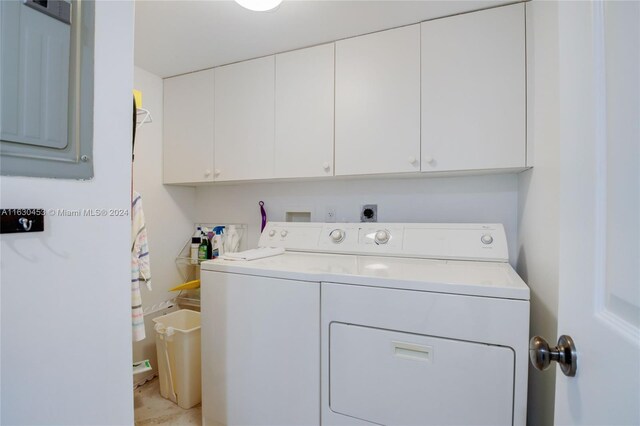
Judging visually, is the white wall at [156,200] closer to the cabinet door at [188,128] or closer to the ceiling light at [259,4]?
the cabinet door at [188,128]

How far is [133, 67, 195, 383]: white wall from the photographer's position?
212 cm

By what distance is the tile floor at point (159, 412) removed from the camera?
1.75m

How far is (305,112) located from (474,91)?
3.06ft

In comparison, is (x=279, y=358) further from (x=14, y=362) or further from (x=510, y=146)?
(x=510, y=146)

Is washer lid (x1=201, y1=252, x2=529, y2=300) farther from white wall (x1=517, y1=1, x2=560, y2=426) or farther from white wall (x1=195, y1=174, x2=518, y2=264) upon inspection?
white wall (x1=195, y1=174, x2=518, y2=264)

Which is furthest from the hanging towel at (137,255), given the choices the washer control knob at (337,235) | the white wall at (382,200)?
the white wall at (382,200)

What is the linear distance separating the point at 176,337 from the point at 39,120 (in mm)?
1551

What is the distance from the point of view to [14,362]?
2.18 ft

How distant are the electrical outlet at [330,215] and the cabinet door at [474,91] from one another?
72cm

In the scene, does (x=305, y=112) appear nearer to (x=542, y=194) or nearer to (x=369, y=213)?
(x=369, y=213)

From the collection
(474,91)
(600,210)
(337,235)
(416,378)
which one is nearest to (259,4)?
A: (474,91)

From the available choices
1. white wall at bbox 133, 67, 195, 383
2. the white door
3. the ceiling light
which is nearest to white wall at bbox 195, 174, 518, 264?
white wall at bbox 133, 67, 195, 383

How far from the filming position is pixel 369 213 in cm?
198

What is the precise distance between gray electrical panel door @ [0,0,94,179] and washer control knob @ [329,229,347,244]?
1258 millimetres
